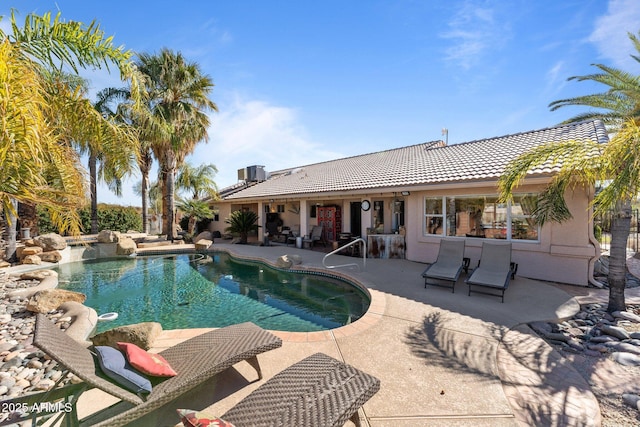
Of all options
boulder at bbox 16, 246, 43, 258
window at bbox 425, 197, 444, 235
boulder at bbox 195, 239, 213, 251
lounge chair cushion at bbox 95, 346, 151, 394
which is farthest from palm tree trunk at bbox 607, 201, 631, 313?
boulder at bbox 16, 246, 43, 258

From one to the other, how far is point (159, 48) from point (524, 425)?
24826 mm

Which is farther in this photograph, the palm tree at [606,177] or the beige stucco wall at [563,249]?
the beige stucco wall at [563,249]

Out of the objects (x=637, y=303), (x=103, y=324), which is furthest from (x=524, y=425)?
(x=103, y=324)

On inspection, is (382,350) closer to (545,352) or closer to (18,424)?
(545,352)

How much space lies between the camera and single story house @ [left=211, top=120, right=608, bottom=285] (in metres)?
8.94

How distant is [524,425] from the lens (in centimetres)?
319

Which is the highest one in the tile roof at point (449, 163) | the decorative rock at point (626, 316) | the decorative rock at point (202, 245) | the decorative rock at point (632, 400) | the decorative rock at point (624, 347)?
the tile roof at point (449, 163)

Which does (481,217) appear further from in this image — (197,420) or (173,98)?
(173,98)

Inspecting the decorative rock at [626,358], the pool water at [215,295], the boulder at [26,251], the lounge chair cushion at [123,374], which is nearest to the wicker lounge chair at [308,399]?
the lounge chair cushion at [123,374]

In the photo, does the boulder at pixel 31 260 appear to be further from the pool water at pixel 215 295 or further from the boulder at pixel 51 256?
the pool water at pixel 215 295

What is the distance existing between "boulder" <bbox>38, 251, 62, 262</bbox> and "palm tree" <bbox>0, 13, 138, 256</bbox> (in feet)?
36.9

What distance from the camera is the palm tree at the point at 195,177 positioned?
107 ft

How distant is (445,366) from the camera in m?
4.33

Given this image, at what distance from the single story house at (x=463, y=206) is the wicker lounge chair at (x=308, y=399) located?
6730mm
